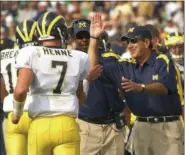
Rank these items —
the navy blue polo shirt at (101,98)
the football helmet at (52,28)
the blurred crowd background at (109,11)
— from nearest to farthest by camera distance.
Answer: the football helmet at (52,28) < the navy blue polo shirt at (101,98) < the blurred crowd background at (109,11)

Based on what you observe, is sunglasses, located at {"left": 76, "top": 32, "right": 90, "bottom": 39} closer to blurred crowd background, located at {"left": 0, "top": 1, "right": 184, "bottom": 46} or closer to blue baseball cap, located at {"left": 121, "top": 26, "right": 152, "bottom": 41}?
blue baseball cap, located at {"left": 121, "top": 26, "right": 152, "bottom": 41}

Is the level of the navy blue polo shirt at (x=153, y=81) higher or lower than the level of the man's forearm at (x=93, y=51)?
lower

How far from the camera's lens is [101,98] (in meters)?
8.16

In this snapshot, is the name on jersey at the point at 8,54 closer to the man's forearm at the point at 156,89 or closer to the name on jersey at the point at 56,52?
the name on jersey at the point at 56,52

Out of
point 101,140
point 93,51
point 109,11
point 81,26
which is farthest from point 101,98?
point 109,11

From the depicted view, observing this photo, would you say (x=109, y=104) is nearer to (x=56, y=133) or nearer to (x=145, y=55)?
(x=145, y=55)

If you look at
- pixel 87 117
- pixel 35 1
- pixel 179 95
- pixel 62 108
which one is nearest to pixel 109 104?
pixel 87 117

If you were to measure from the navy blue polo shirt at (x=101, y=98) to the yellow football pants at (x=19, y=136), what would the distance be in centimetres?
90

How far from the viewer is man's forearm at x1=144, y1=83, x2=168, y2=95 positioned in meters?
7.16

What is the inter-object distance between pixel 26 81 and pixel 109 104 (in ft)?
5.92

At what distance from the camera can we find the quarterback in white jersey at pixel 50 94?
667cm

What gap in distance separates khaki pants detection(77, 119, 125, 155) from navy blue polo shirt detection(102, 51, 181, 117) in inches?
19.9

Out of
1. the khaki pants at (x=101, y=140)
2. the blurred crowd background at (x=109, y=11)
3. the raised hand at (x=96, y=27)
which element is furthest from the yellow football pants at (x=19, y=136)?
the blurred crowd background at (x=109, y=11)

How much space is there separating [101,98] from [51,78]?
149cm
